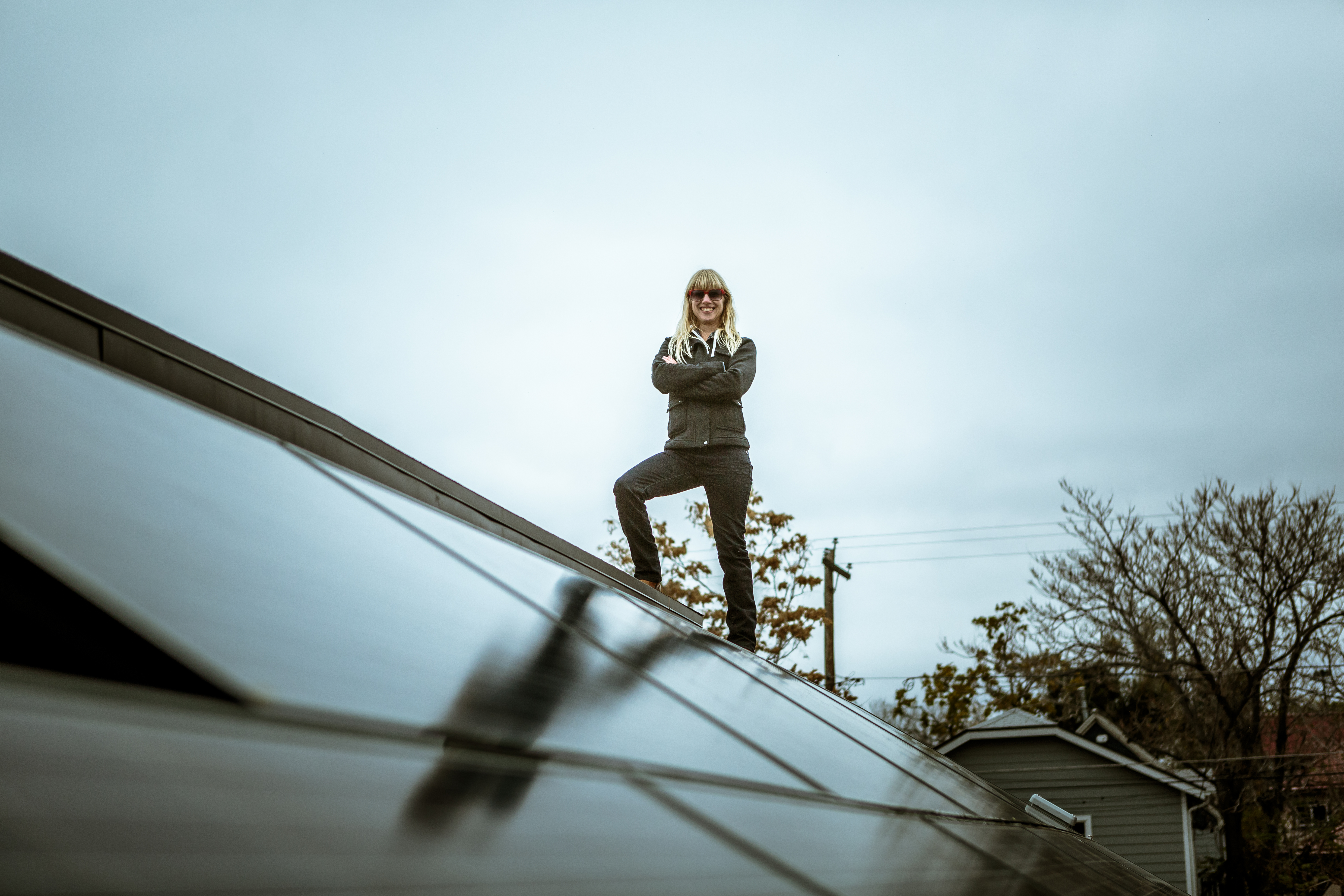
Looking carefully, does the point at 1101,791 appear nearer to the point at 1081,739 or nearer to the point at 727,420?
the point at 1081,739

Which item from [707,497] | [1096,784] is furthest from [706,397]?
[1096,784]

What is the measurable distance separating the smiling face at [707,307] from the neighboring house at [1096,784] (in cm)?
2242

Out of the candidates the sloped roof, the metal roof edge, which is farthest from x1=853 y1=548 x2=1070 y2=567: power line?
the metal roof edge

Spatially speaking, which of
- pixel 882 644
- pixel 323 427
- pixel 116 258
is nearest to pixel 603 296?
pixel 882 644

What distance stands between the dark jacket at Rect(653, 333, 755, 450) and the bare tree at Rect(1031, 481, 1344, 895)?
20094 mm

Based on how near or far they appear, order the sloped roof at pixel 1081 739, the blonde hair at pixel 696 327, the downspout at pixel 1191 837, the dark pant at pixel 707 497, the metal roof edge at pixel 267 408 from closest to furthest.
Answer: the metal roof edge at pixel 267 408
the dark pant at pixel 707 497
the blonde hair at pixel 696 327
the sloped roof at pixel 1081 739
the downspout at pixel 1191 837

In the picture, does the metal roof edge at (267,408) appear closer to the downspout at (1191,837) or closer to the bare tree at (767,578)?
the bare tree at (767,578)

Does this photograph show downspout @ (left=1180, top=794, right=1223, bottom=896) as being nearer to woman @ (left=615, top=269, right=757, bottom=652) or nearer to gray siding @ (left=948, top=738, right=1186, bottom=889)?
gray siding @ (left=948, top=738, right=1186, bottom=889)

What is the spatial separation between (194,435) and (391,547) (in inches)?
13.0

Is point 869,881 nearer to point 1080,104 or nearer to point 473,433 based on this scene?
point 1080,104

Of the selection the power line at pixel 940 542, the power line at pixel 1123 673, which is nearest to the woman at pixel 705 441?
the power line at pixel 1123 673

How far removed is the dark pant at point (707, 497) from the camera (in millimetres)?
5422

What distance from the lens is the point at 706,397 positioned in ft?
18.1

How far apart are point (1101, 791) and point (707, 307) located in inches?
983
